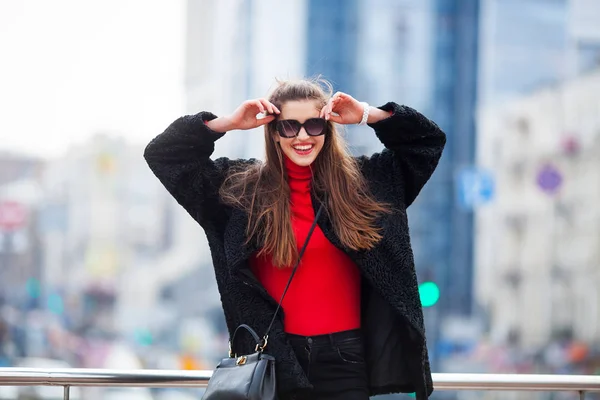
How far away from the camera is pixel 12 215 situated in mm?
49594

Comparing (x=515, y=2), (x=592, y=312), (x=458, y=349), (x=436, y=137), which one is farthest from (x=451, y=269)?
(x=436, y=137)

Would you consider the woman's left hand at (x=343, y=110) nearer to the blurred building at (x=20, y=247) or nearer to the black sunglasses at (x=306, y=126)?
the black sunglasses at (x=306, y=126)

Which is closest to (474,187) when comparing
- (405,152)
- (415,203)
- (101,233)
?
(415,203)

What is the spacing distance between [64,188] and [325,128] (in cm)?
5070

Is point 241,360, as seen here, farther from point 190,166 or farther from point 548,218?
point 548,218

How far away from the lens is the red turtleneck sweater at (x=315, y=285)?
1.80 meters

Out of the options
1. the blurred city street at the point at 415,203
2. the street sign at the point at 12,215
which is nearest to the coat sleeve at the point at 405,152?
the blurred city street at the point at 415,203

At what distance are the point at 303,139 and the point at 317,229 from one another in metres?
0.20

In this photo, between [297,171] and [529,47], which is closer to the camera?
[297,171]

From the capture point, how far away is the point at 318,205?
6.21ft

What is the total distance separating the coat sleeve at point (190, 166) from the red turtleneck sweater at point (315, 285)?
Result: 0.56 feet

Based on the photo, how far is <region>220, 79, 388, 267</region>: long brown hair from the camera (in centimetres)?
181

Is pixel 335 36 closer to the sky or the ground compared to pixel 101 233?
closer to the sky

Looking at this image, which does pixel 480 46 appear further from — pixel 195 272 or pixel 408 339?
pixel 408 339
